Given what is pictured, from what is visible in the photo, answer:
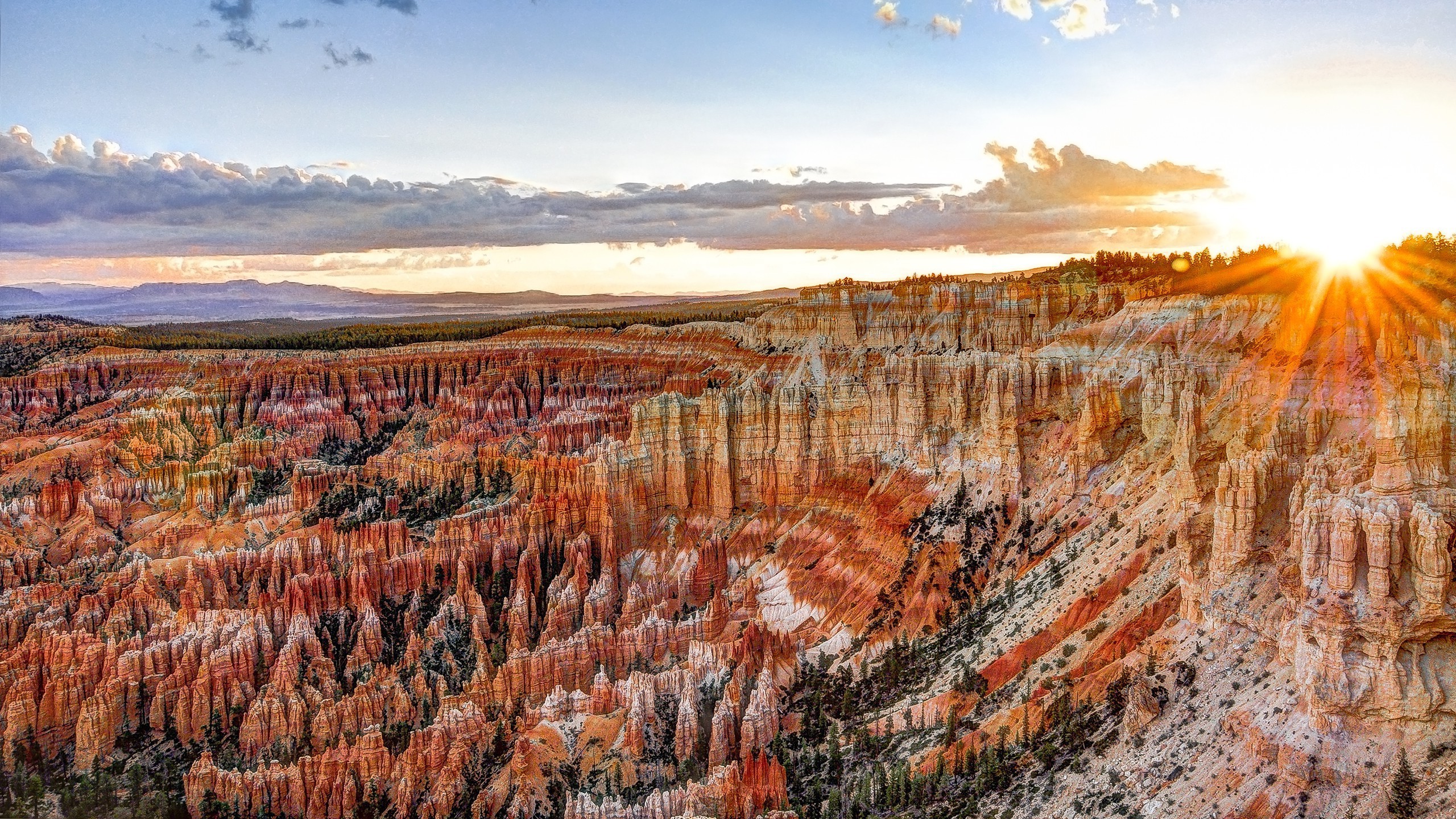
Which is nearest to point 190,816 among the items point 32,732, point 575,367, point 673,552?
point 32,732

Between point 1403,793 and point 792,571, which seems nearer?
point 1403,793

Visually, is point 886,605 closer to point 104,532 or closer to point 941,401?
point 941,401

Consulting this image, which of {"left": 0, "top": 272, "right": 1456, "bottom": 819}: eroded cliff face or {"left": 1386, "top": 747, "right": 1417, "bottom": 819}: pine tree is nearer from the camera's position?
{"left": 1386, "top": 747, "right": 1417, "bottom": 819}: pine tree

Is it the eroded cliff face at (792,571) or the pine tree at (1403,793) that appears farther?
the eroded cliff face at (792,571)

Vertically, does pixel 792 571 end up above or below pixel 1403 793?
below
